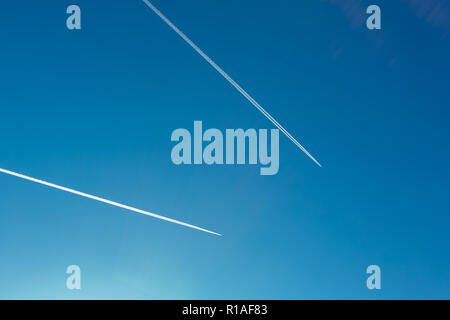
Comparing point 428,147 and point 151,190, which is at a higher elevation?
point 428,147

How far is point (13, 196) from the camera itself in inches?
89.4

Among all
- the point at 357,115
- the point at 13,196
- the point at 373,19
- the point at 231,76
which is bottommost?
the point at 13,196

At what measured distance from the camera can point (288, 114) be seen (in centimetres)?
229

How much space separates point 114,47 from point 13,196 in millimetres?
803

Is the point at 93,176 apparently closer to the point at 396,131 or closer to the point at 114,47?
the point at 114,47

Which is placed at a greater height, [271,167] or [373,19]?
[373,19]

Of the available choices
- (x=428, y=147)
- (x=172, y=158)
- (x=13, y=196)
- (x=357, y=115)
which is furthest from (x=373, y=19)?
(x=13, y=196)
